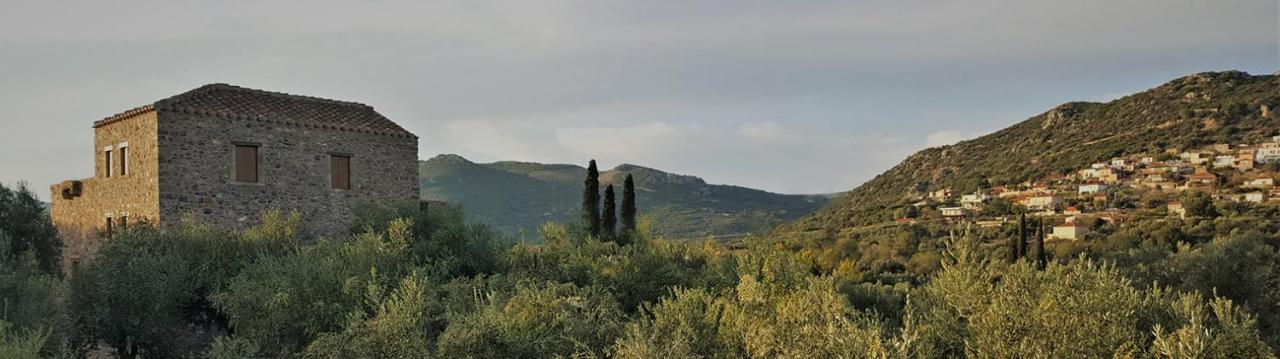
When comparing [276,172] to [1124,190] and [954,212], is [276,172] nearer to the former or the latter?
[954,212]

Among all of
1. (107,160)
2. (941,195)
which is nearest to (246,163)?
(107,160)

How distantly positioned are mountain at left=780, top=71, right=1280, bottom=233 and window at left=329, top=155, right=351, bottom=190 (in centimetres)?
2711

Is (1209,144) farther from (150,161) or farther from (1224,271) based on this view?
(150,161)

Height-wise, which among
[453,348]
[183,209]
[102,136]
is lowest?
[453,348]

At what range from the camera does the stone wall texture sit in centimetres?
2014

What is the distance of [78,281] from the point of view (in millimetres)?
16672

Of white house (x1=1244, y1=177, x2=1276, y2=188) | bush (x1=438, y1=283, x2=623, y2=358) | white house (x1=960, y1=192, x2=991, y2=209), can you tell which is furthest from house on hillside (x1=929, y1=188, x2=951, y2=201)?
bush (x1=438, y1=283, x2=623, y2=358)

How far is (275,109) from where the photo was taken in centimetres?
2223

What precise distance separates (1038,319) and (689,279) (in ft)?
30.9

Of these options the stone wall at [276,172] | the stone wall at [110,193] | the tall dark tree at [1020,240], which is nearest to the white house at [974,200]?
the tall dark tree at [1020,240]

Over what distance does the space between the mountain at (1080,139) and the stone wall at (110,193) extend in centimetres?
3176

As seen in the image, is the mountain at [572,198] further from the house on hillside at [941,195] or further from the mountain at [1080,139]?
the house on hillside at [941,195]

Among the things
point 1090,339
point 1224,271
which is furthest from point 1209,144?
point 1090,339

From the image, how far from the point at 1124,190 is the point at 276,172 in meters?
36.7
